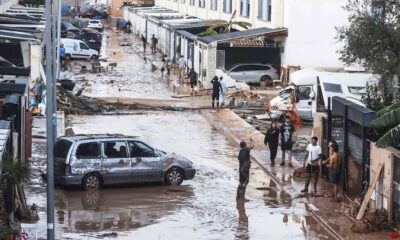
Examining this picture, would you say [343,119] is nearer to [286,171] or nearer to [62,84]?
[286,171]

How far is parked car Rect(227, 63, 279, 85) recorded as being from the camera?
1991 inches

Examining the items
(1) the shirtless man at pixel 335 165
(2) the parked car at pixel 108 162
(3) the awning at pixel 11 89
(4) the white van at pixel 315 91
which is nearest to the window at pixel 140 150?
(2) the parked car at pixel 108 162

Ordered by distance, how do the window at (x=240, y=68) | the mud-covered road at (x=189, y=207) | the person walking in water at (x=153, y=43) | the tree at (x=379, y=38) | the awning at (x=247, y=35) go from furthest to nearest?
the person walking in water at (x=153, y=43) < the window at (x=240, y=68) < the awning at (x=247, y=35) < the tree at (x=379, y=38) < the mud-covered road at (x=189, y=207)

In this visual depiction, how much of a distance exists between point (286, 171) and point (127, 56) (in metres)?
42.7

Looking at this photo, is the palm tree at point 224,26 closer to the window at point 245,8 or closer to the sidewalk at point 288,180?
the window at point 245,8

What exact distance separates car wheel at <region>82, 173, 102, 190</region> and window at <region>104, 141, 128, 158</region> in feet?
1.95

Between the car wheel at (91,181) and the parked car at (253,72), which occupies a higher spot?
the parked car at (253,72)

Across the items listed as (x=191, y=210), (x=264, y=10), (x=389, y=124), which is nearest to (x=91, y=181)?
(x=191, y=210)

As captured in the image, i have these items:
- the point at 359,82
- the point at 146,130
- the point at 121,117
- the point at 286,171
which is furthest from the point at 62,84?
the point at 286,171

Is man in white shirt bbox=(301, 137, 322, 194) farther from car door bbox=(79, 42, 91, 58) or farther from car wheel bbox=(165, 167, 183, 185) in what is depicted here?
car door bbox=(79, 42, 91, 58)

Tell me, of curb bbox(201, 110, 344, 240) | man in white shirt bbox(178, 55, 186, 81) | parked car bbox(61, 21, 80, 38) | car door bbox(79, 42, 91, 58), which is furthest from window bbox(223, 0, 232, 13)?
curb bbox(201, 110, 344, 240)

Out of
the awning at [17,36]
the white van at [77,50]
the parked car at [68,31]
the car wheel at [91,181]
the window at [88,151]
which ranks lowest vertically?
the car wheel at [91,181]

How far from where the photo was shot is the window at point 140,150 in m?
23.7

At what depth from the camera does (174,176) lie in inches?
955
